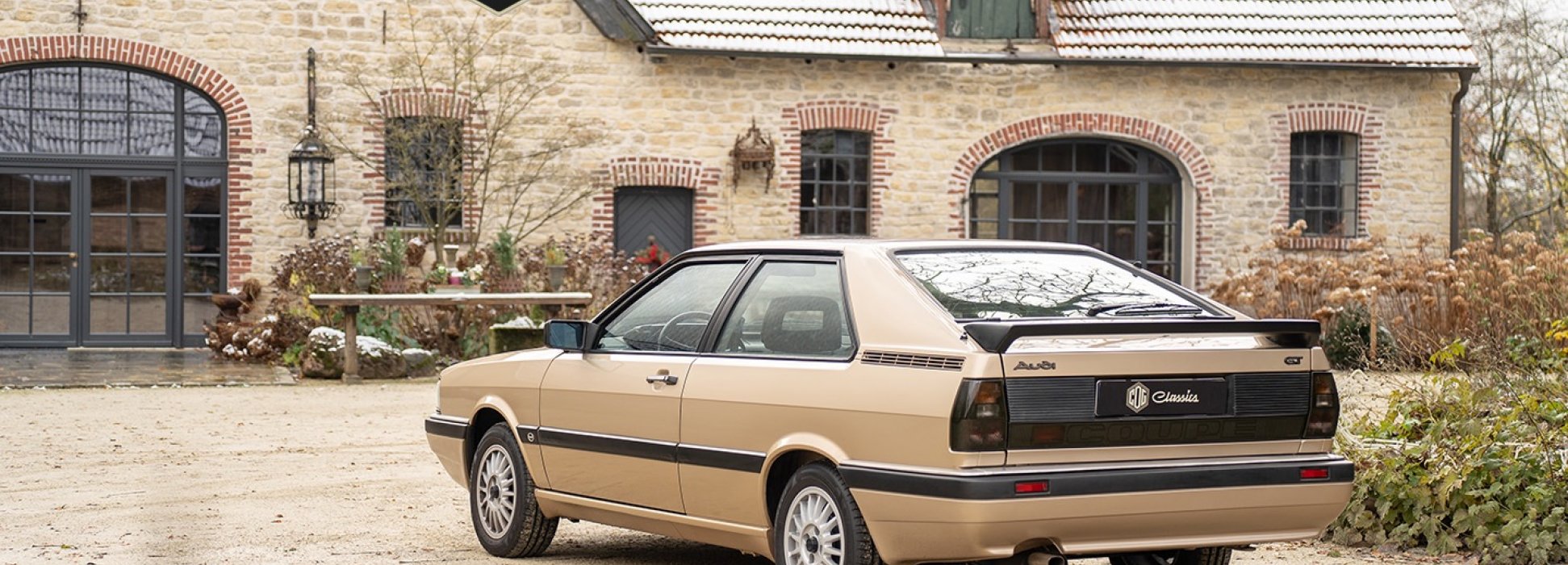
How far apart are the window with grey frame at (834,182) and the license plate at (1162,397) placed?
16.4m

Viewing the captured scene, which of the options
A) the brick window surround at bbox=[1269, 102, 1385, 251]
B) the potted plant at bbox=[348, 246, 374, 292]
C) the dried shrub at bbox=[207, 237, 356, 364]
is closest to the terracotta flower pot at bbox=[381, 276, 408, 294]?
the potted plant at bbox=[348, 246, 374, 292]

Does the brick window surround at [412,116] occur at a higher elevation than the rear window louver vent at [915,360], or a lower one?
higher

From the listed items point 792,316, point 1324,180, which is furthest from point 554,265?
point 792,316

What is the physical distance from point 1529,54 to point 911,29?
1399cm

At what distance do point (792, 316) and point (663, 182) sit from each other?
50.4 ft

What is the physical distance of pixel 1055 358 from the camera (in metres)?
5.46

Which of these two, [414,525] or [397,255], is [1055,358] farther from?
[397,255]

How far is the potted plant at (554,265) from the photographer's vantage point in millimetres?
18594

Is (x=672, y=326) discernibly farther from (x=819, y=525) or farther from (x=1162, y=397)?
(x=1162, y=397)

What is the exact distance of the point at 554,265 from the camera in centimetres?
1933

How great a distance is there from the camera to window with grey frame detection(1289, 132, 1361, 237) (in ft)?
76.2

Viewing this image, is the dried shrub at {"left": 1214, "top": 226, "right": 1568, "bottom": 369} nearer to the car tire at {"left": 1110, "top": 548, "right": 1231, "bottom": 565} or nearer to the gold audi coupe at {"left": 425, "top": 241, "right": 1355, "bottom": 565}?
the car tire at {"left": 1110, "top": 548, "right": 1231, "bottom": 565}

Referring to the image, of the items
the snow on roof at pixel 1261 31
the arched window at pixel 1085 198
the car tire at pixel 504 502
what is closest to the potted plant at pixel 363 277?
the arched window at pixel 1085 198

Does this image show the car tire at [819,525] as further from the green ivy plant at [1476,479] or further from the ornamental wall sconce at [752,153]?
the ornamental wall sconce at [752,153]
